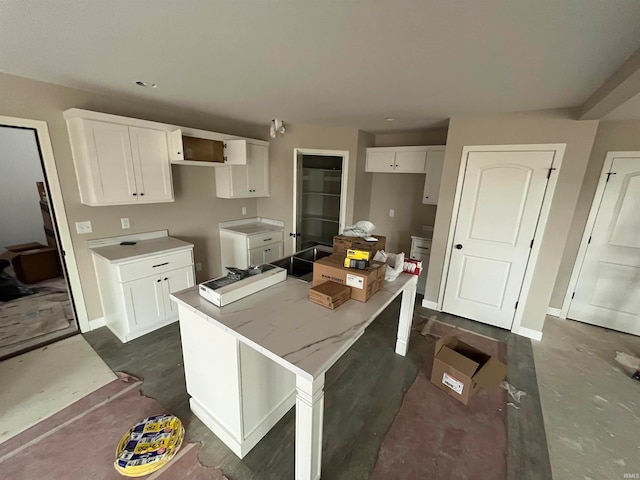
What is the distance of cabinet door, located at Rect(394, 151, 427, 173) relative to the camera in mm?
3494

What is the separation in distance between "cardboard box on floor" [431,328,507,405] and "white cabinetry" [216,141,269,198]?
3035mm

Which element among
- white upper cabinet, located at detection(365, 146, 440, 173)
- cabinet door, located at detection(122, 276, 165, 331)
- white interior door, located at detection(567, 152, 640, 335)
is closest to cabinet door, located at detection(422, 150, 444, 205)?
white upper cabinet, located at detection(365, 146, 440, 173)

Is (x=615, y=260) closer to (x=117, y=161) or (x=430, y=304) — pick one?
(x=430, y=304)

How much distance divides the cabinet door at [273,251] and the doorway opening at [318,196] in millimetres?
290

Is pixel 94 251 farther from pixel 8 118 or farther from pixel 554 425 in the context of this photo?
pixel 554 425

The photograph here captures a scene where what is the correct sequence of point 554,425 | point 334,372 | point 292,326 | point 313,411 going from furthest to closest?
point 334,372 < point 554,425 < point 292,326 < point 313,411

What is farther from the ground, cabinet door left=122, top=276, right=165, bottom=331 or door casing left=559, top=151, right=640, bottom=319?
door casing left=559, top=151, right=640, bottom=319

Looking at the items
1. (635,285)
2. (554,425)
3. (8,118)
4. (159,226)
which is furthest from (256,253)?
(635,285)

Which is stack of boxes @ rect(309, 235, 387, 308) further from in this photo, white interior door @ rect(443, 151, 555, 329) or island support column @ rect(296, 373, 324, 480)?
white interior door @ rect(443, 151, 555, 329)

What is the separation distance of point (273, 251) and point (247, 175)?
1188mm

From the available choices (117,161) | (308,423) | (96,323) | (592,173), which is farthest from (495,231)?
(96,323)

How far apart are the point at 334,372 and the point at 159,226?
2614 mm

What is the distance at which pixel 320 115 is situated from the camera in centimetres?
301

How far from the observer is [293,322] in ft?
4.62
